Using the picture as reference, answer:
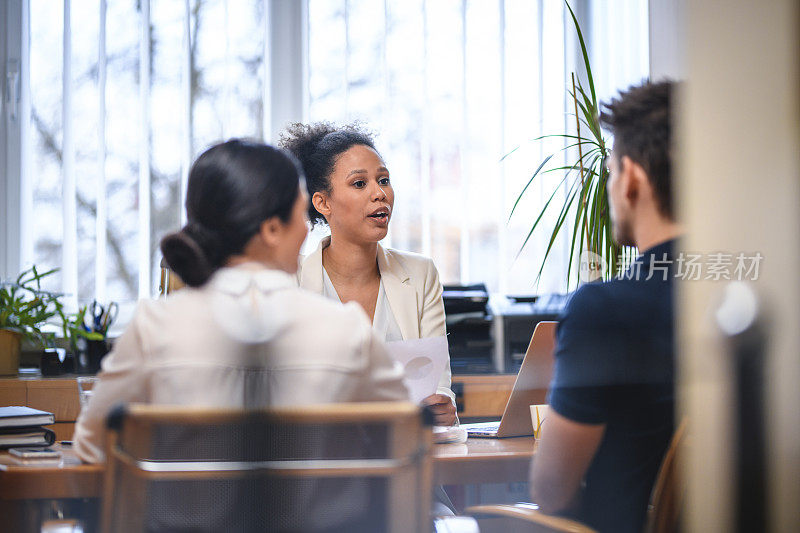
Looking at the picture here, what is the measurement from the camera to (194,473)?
839mm

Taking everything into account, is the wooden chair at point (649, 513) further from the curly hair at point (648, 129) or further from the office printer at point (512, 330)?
the office printer at point (512, 330)

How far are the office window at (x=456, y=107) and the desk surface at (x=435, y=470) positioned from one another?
221cm

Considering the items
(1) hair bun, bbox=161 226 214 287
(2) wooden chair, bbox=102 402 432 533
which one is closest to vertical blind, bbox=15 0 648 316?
(1) hair bun, bbox=161 226 214 287

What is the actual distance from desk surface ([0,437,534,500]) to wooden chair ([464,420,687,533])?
95mm

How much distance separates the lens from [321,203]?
2434mm

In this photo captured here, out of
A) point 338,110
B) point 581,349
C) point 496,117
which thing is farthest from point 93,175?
point 581,349

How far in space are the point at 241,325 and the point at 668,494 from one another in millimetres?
483

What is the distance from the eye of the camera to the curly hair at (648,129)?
31.5 inches

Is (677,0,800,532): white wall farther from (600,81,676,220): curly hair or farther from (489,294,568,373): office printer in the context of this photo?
(489,294,568,373): office printer

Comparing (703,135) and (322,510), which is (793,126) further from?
(322,510)

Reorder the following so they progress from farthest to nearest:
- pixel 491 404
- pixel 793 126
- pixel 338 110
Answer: pixel 338 110
pixel 491 404
pixel 793 126

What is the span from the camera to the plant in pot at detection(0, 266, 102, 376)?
2.83 m

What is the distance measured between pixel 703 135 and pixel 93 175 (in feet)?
10.5

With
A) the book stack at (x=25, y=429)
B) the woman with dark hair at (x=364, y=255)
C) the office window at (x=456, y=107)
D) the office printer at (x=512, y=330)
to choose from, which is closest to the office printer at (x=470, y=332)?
the office printer at (x=512, y=330)
